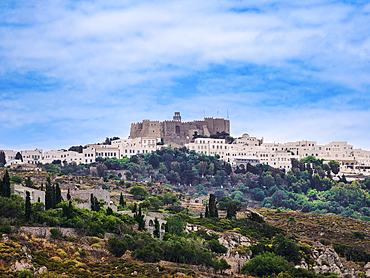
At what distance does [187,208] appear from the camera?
168ft

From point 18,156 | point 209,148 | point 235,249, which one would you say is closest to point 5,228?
point 235,249

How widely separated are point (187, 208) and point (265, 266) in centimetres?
2547

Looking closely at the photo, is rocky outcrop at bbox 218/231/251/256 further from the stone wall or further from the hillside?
the stone wall

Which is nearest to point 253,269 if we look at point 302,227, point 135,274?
point 135,274

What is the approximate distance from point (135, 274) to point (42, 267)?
14.0 feet

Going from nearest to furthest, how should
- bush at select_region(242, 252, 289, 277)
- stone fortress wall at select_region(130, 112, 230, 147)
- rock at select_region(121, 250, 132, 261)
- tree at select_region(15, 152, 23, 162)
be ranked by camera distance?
rock at select_region(121, 250, 132, 261) → bush at select_region(242, 252, 289, 277) → tree at select_region(15, 152, 23, 162) → stone fortress wall at select_region(130, 112, 230, 147)

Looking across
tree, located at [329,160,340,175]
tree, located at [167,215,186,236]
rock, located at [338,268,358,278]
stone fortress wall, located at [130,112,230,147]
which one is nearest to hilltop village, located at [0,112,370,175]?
stone fortress wall, located at [130,112,230,147]

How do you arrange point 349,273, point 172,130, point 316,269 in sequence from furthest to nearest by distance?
point 172,130 → point 316,269 → point 349,273

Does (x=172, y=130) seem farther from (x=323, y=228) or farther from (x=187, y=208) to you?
(x=323, y=228)

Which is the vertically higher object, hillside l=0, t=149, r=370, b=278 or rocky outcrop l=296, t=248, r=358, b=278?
hillside l=0, t=149, r=370, b=278

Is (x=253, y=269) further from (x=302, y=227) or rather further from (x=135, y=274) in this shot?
(x=302, y=227)

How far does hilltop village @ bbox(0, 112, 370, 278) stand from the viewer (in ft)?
80.4

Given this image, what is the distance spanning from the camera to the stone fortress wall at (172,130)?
98.9 metres

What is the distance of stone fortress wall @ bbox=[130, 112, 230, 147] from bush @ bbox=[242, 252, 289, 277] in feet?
237
